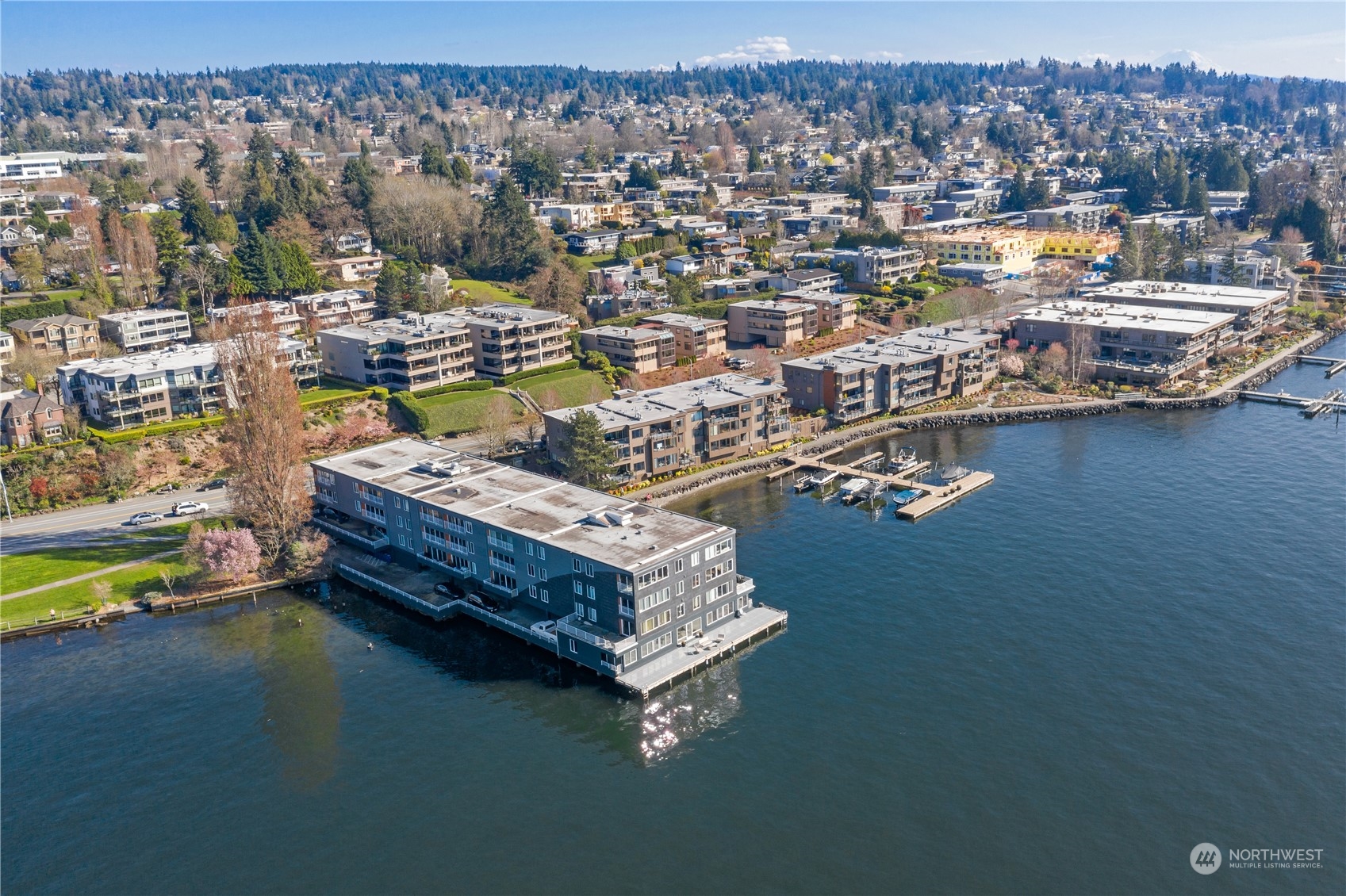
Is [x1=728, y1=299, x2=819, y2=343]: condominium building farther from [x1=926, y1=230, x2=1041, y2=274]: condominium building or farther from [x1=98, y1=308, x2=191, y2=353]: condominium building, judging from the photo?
[x1=98, y1=308, x2=191, y2=353]: condominium building

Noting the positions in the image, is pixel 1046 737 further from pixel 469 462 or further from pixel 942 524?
pixel 469 462

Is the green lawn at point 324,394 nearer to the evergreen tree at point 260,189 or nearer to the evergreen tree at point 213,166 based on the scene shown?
the evergreen tree at point 260,189

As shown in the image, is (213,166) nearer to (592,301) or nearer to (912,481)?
(592,301)

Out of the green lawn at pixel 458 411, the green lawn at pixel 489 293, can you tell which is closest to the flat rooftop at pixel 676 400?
the green lawn at pixel 458 411

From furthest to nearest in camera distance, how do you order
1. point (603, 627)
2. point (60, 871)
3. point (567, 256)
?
point (567, 256) → point (603, 627) → point (60, 871)

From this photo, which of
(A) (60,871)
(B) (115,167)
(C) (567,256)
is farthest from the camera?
(B) (115,167)

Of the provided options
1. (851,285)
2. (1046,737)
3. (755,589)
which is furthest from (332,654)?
(851,285)
